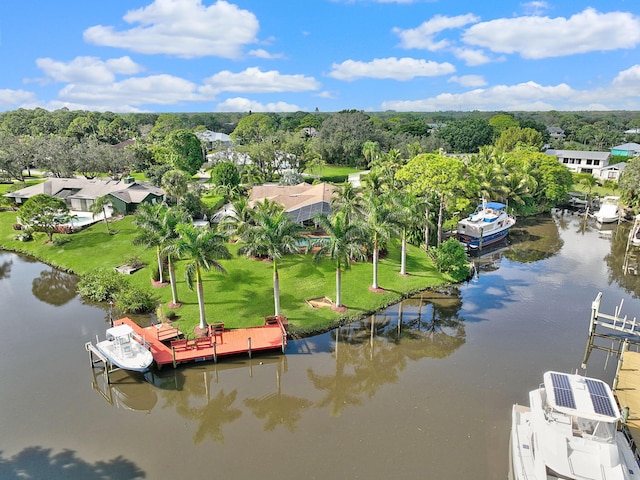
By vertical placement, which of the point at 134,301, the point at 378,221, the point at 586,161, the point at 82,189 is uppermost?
the point at 586,161

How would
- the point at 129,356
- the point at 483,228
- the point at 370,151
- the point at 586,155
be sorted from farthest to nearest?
1. the point at 370,151
2. the point at 586,155
3. the point at 483,228
4. the point at 129,356

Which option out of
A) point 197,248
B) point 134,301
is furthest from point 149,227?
point 197,248

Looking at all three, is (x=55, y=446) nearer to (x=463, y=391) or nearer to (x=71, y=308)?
(x=71, y=308)

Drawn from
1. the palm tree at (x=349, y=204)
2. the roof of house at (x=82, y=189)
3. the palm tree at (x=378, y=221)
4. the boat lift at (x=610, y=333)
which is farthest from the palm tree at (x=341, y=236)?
the roof of house at (x=82, y=189)

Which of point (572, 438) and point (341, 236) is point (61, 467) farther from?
point (572, 438)

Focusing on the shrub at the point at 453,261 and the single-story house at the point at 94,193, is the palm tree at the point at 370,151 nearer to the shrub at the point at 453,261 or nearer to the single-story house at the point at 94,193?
the single-story house at the point at 94,193

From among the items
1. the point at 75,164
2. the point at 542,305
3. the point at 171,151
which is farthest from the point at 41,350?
the point at 171,151
